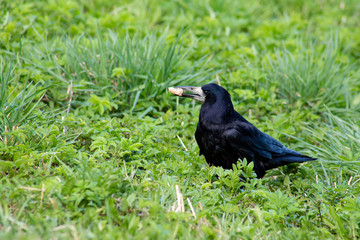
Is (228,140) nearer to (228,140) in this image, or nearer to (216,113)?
(228,140)

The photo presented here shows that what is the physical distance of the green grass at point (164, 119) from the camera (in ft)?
→ 8.83

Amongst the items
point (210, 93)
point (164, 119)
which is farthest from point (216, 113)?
point (164, 119)

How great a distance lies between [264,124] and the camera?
4.64 metres

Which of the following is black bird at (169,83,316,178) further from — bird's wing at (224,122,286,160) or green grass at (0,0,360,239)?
green grass at (0,0,360,239)

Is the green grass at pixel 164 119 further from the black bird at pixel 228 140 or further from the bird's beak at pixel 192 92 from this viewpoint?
the bird's beak at pixel 192 92

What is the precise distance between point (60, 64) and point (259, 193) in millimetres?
2631

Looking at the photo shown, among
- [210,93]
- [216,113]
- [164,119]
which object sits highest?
[210,93]

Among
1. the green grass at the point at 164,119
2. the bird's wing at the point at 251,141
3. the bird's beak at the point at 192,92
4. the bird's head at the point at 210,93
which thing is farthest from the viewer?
the bird's beak at the point at 192,92

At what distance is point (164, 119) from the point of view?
440 centimetres

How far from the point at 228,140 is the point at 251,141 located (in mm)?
263

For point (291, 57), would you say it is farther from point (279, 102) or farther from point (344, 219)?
point (344, 219)

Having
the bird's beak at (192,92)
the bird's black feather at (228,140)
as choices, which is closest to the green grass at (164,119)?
the bird's black feather at (228,140)

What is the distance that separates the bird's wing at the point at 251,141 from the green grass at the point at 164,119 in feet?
0.72

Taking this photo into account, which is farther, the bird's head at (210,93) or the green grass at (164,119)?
the bird's head at (210,93)
